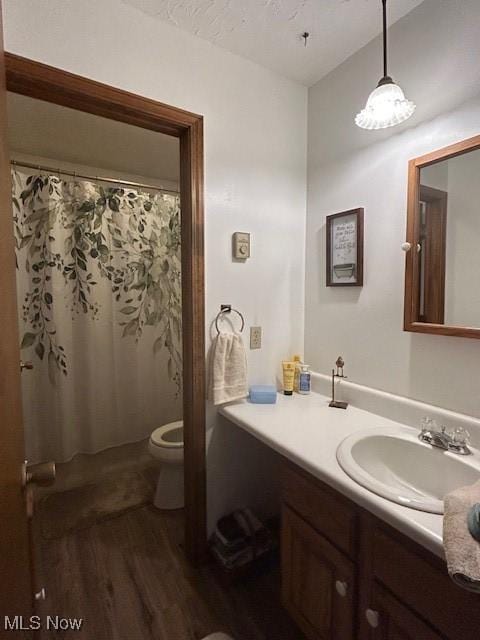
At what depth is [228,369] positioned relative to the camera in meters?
1.45

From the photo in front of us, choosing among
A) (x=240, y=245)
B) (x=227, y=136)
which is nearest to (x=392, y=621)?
(x=240, y=245)

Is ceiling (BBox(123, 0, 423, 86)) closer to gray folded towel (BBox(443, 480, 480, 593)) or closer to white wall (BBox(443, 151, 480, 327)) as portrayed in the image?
white wall (BBox(443, 151, 480, 327))

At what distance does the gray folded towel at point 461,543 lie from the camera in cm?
58

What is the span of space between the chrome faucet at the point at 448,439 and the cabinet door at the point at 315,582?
18.3 inches

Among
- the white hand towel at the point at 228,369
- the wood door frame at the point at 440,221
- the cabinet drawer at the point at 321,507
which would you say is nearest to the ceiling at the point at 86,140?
the white hand towel at the point at 228,369

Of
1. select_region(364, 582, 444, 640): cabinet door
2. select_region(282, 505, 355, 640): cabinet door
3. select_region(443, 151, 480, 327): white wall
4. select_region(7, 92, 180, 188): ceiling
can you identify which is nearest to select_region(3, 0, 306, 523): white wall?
select_region(7, 92, 180, 188): ceiling

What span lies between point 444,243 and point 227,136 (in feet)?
3.37

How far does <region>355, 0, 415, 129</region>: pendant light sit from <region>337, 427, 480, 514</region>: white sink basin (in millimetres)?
1112

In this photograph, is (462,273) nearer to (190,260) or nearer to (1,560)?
(190,260)

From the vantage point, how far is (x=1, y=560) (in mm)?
447

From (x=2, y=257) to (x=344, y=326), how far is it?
4.47ft

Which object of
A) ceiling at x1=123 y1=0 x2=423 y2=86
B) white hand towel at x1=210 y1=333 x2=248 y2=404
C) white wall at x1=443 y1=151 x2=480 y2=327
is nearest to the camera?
white wall at x1=443 y1=151 x2=480 y2=327

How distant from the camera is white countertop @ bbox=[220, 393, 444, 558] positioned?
71 centimetres

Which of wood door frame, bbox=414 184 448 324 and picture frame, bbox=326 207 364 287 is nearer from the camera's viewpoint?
wood door frame, bbox=414 184 448 324
